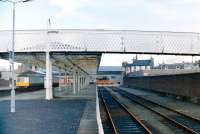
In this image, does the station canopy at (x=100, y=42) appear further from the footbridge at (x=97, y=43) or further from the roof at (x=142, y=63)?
the roof at (x=142, y=63)

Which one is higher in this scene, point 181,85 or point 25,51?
point 25,51

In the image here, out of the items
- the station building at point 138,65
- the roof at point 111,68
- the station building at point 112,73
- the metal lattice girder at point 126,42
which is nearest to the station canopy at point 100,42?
the metal lattice girder at point 126,42

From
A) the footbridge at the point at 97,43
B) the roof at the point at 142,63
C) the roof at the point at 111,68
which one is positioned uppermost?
the roof at the point at 142,63

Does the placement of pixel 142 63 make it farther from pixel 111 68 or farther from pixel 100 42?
pixel 100 42

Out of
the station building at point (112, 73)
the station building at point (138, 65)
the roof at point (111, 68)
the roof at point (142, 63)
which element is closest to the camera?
the station building at point (112, 73)

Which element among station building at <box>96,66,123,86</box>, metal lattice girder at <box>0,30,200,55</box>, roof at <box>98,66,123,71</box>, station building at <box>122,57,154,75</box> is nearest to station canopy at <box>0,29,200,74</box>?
metal lattice girder at <box>0,30,200,55</box>

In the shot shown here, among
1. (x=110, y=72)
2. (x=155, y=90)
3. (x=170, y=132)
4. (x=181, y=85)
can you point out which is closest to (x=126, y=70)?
(x=110, y=72)

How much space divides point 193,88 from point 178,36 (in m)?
5.66

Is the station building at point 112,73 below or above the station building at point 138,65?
below

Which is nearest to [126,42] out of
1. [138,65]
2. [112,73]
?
[138,65]

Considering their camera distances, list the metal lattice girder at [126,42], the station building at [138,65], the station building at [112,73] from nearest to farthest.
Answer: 1. the metal lattice girder at [126,42]
2. the station building at [112,73]
3. the station building at [138,65]

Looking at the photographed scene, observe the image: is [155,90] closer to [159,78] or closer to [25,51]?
[159,78]

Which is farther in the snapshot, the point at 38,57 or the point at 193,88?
the point at 38,57

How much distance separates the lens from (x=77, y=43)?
127 ft
